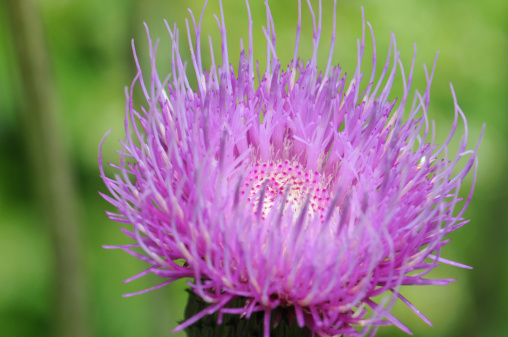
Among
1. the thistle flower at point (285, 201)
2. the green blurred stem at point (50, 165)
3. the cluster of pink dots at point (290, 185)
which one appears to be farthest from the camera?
the green blurred stem at point (50, 165)

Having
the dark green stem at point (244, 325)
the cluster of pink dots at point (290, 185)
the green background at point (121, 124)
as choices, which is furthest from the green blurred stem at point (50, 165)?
the dark green stem at point (244, 325)

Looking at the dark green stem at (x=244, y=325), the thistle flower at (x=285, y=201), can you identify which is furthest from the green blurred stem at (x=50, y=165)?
the dark green stem at (x=244, y=325)

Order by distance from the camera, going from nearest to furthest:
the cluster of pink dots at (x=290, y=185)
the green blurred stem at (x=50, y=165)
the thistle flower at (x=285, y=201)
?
the thistle flower at (x=285, y=201)
the cluster of pink dots at (x=290, y=185)
the green blurred stem at (x=50, y=165)

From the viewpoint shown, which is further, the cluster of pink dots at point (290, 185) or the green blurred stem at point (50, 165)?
the green blurred stem at point (50, 165)

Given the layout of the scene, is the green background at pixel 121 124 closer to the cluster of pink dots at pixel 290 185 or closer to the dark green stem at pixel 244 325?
the cluster of pink dots at pixel 290 185

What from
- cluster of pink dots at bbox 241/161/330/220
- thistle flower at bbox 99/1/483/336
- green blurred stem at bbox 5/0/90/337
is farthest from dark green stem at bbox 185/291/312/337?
green blurred stem at bbox 5/0/90/337

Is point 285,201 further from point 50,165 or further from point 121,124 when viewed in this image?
point 121,124

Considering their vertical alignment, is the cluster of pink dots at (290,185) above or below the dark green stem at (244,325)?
above
